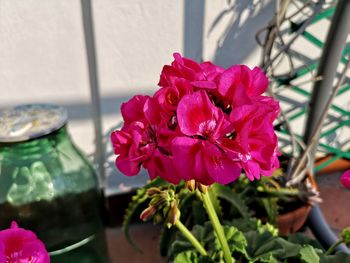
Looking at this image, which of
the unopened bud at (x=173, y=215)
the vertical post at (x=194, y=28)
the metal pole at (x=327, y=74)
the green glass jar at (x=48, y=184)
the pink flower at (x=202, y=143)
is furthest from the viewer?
the vertical post at (x=194, y=28)

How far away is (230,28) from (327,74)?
31 cm

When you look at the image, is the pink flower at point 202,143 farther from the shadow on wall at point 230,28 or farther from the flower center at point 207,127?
the shadow on wall at point 230,28

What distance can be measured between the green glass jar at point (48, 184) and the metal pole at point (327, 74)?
0.63 metres

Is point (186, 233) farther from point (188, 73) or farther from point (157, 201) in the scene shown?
point (188, 73)

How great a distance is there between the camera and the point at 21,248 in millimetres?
545

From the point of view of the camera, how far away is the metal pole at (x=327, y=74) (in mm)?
1030

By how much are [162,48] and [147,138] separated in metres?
0.71

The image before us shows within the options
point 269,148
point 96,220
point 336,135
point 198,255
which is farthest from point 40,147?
point 336,135

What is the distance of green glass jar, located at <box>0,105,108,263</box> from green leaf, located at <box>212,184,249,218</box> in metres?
0.32

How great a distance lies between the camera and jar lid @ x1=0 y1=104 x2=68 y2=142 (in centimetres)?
83

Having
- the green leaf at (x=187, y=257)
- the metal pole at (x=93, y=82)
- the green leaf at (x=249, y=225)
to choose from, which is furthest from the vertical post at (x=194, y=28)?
the green leaf at (x=187, y=257)

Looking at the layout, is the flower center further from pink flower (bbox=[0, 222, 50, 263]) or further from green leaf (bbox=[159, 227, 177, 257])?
green leaf (bbox=[159, 227, 177, 257])

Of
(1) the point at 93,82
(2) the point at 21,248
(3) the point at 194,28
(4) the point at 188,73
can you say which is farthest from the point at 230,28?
(2) the point at 21,248

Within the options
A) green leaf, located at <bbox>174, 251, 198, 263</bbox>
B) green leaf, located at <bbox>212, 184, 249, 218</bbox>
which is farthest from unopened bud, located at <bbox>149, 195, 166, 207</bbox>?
green leaf, located at <bbox>212, 184, 249, 218</bbox>
